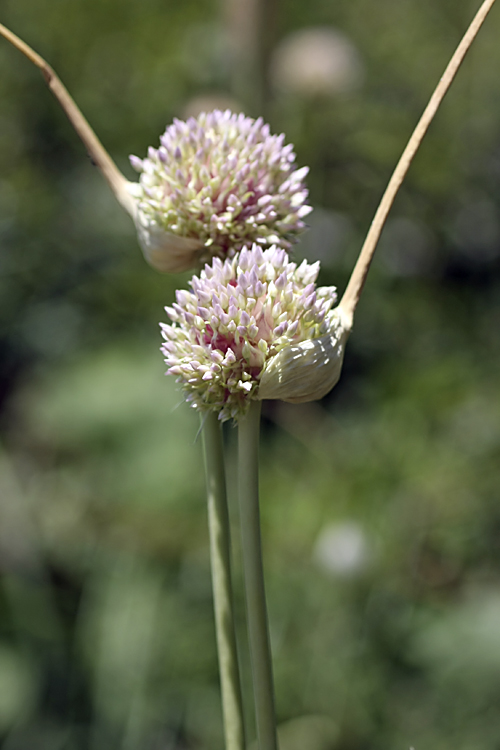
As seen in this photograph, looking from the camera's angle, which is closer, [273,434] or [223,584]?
[223,584]

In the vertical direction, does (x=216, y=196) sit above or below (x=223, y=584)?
above

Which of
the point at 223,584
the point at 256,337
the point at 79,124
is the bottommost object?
the point at 223,584

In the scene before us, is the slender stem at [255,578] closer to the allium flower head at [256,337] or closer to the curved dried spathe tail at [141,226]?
the allium flower head at [256,337]

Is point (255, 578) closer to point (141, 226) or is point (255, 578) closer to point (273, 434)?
point (141, 226)

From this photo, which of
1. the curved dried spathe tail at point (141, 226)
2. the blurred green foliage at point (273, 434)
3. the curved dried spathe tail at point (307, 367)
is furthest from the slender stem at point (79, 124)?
the blurred green foliage at point (273, 434)

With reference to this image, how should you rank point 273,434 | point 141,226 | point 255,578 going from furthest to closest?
point 273,434
point 141,226
point 255,578

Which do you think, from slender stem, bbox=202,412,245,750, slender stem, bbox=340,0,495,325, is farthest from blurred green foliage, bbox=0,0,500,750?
slender stem, bbox=340,0,495,325

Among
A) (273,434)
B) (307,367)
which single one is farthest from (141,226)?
(273,434)

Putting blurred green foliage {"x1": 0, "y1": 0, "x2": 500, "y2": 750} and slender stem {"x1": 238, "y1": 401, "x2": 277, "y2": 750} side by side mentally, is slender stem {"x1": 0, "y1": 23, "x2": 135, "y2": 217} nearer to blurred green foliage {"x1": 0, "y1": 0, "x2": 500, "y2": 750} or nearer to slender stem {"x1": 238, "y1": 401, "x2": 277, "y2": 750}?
slender stem {"x1": 238, "y1": 401, "x2": 277, "y2": 750}
